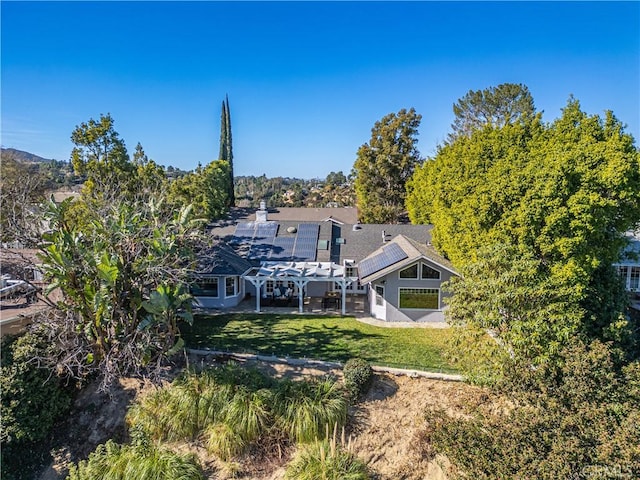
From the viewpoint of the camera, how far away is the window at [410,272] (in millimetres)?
22080

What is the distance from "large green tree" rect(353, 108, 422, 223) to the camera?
4653 cm

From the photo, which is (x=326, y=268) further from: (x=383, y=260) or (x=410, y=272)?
(x=410, y=272)

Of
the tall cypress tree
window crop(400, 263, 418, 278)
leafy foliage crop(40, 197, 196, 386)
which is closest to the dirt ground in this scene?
leafy foliage crop(40, 197, 196, 386)

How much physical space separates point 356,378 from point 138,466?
303 inches

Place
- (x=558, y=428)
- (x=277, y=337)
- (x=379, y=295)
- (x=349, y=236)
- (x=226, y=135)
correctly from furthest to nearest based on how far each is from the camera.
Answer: (x=226, y=135) < (x=349, y=236) < (x=379, y=295) < (x=277, y=337) < (x=558, y=428)

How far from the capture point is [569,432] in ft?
34.8

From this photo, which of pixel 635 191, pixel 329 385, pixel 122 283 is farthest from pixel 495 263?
pixel 122 283

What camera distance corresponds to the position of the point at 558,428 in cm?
1059

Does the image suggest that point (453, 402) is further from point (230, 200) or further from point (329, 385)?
point (230, 200)

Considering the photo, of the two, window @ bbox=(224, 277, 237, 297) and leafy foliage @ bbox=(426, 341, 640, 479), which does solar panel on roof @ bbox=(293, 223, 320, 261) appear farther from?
leafy foliage @ bbox=(426, 341, 640, 479)

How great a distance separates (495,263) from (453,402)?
5545mm

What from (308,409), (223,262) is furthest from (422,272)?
(223,262)

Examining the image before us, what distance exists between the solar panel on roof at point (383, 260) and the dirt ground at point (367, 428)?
8.28 meters

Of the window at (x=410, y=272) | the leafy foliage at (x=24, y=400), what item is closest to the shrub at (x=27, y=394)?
the leafy foliage at (x=24, y=400)
